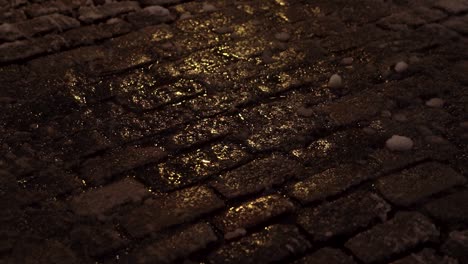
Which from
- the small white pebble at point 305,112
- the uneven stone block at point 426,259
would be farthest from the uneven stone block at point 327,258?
the small white pebble at point 305,112

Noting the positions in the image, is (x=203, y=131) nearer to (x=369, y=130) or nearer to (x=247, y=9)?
(x=369, y=130)

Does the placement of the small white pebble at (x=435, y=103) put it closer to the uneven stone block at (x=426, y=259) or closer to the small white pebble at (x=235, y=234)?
the uneven stone block at (x=426, y=259)

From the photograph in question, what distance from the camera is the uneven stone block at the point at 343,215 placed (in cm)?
313

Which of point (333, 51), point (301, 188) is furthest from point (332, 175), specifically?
point (333, 51)

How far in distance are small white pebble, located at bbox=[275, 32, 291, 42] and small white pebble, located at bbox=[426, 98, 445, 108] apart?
3.93 feet

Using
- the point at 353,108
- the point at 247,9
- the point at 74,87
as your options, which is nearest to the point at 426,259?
the point at 353,108

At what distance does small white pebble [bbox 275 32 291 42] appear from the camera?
4840 millimetres

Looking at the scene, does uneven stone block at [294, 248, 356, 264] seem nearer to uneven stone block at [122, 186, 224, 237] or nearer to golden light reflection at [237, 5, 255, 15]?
uneven stone block at [122, 186, 224, 237]

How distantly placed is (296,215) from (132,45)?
213cm

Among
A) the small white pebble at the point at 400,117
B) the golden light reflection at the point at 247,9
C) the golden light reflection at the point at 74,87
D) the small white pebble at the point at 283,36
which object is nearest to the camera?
the small white pebble at the point at 400,117

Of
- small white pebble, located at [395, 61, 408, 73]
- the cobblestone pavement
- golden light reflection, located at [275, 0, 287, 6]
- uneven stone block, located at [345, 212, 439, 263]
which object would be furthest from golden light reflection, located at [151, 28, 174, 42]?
uneven stone block, located at [345, 212, 439, 263]

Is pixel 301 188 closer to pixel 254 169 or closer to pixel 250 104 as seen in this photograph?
pixel 254 169

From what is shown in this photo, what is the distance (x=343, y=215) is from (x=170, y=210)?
0.82 m

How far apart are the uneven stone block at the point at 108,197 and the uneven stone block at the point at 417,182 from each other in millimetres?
1195
